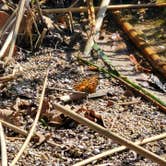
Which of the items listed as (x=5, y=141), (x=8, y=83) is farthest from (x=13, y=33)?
(x=5, y=141)

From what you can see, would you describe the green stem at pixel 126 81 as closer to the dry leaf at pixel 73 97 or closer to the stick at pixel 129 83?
the stick at pixel 129 83

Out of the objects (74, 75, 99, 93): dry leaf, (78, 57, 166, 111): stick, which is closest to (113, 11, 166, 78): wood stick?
(78, 57, 166, 111): stick

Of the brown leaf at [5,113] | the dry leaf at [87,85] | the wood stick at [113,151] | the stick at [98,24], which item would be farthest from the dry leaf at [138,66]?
the brown leaf at [5,113]

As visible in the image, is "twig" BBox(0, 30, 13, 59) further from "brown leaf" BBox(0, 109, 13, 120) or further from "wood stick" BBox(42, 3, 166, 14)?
"wood stick" BBox(42, 3, 166, 14)

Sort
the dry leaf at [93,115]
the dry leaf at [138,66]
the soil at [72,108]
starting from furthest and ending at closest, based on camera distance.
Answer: the dry leaf at [138,66]
the dry leaf at [93,115]
the soil at [72,108]

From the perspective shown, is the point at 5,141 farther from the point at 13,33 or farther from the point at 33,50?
the point at 33,50

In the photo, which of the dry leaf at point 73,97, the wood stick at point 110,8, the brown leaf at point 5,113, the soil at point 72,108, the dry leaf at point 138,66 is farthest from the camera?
the wood stick at point 110,8
